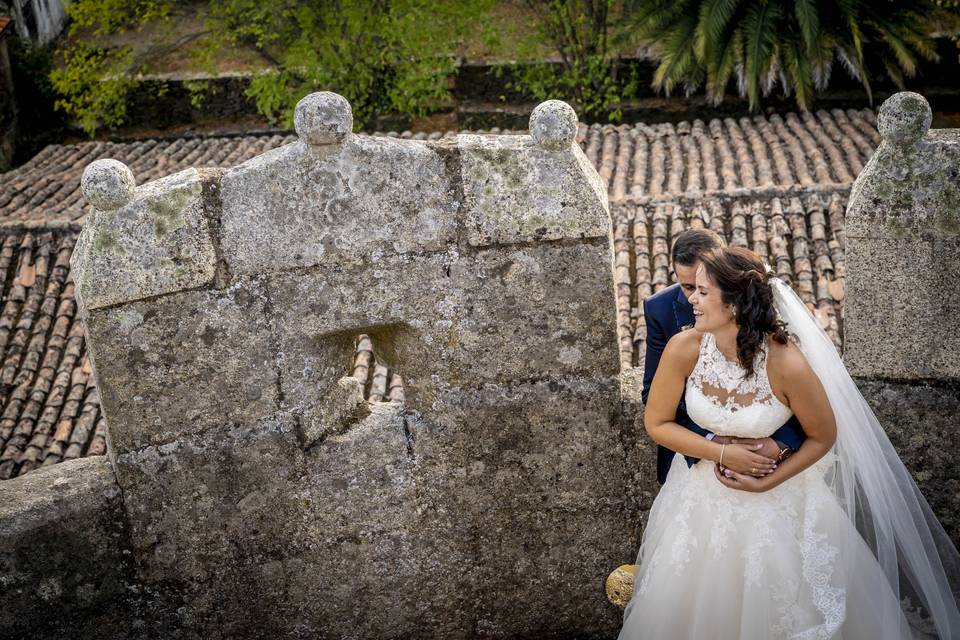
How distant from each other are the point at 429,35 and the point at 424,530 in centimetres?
1800

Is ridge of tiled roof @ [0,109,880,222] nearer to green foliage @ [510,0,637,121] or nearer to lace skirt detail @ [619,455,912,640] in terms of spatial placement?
green foliage @ [510,0,637,121]

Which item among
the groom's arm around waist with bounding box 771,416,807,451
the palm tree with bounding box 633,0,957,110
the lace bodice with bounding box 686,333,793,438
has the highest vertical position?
the palm tree with bounding box 633,0,957,110

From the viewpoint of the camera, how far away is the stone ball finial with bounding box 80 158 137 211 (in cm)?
307

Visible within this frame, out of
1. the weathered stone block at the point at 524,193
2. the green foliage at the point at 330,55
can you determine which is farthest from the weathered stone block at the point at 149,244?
the green foliage at the point at 330,55

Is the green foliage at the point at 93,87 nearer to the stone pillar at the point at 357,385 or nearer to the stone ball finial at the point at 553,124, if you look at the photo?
the stone pillar at the point at 357,385

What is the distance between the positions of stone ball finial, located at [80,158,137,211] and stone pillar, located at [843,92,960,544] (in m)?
2.31

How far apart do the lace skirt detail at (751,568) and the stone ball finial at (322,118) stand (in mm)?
1590

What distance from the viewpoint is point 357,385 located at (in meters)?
3.63

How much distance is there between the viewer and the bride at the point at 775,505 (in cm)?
308

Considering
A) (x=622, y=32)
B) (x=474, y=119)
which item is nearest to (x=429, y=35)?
(x=474, y=119)

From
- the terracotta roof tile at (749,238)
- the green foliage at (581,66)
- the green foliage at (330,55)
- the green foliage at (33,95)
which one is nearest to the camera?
the terracotta roof tile at (749,238)

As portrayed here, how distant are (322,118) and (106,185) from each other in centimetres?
71

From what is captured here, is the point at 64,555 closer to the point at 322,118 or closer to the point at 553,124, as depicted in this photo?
the point at 322,118

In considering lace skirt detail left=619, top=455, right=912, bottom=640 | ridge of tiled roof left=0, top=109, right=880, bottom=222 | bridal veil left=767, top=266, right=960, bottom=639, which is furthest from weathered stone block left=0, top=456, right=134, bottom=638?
ridge of tiled roof left=0, top=109, right=880, bottom=222
